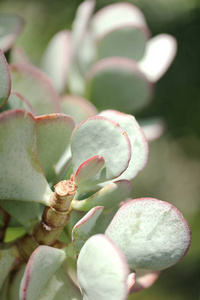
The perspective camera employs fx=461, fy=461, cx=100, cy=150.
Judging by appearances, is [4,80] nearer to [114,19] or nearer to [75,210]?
[75,210]

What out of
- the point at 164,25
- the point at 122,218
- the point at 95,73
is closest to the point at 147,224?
the point at 122,218

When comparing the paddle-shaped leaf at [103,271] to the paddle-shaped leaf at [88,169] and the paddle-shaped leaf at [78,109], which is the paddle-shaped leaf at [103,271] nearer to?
the paddle-shaped leaf at [88,169]

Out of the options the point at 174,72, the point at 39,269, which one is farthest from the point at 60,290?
the point at 174,72

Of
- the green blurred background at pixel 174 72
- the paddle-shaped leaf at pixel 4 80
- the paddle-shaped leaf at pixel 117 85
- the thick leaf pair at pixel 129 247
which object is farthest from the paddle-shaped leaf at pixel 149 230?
the green blurred background at pixel 174 72

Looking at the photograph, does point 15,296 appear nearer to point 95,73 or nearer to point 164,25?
point 95,73

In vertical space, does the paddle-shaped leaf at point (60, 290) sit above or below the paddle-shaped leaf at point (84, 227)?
below

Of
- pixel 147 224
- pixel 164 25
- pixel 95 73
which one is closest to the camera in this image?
pixel 147 224
